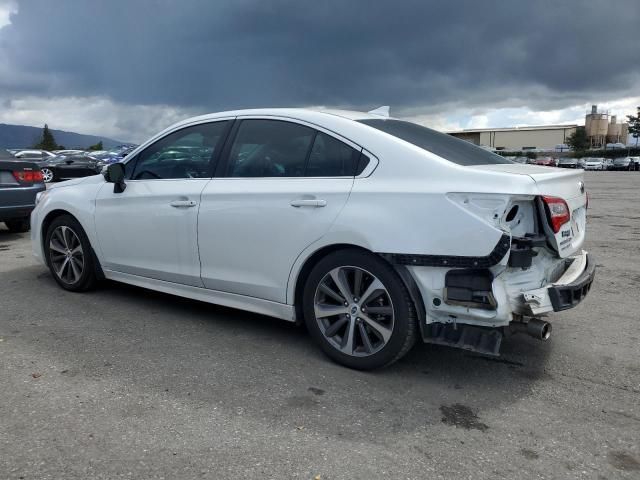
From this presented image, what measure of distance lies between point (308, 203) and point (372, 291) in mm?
703

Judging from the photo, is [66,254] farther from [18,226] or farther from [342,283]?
[18,226]

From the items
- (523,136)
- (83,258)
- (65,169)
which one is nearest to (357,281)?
(83,258)

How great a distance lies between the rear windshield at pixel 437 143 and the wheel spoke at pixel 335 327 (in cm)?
121

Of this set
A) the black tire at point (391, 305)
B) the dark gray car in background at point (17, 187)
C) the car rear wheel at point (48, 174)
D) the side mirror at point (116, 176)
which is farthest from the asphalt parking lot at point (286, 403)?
the car rear wheel at point (48, 174)

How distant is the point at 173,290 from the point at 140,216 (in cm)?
67

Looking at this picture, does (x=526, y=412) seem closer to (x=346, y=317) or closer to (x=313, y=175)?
(x=346, y=317)

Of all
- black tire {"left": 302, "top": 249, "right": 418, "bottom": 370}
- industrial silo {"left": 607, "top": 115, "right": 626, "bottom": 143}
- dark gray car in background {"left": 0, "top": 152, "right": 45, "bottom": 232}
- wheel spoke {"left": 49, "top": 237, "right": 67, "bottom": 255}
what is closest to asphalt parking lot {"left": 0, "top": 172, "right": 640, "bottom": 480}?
black tire {"left": 302, "top": 249, "right": 418, "bottom": 370}

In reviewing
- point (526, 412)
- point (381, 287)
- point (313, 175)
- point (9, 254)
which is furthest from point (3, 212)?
point (526, 412)

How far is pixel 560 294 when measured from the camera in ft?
10.4

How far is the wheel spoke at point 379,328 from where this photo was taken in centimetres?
333

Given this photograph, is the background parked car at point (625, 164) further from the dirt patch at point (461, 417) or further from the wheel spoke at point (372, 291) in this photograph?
the dirt patch at point (461, 417)

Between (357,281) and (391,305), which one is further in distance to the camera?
(357,281)

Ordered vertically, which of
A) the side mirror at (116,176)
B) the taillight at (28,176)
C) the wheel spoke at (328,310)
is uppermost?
the side mirror at (116,176)

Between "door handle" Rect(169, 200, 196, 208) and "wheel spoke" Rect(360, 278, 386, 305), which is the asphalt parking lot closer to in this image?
"wheel spoke" Rect(360, 278, 386, 305)
